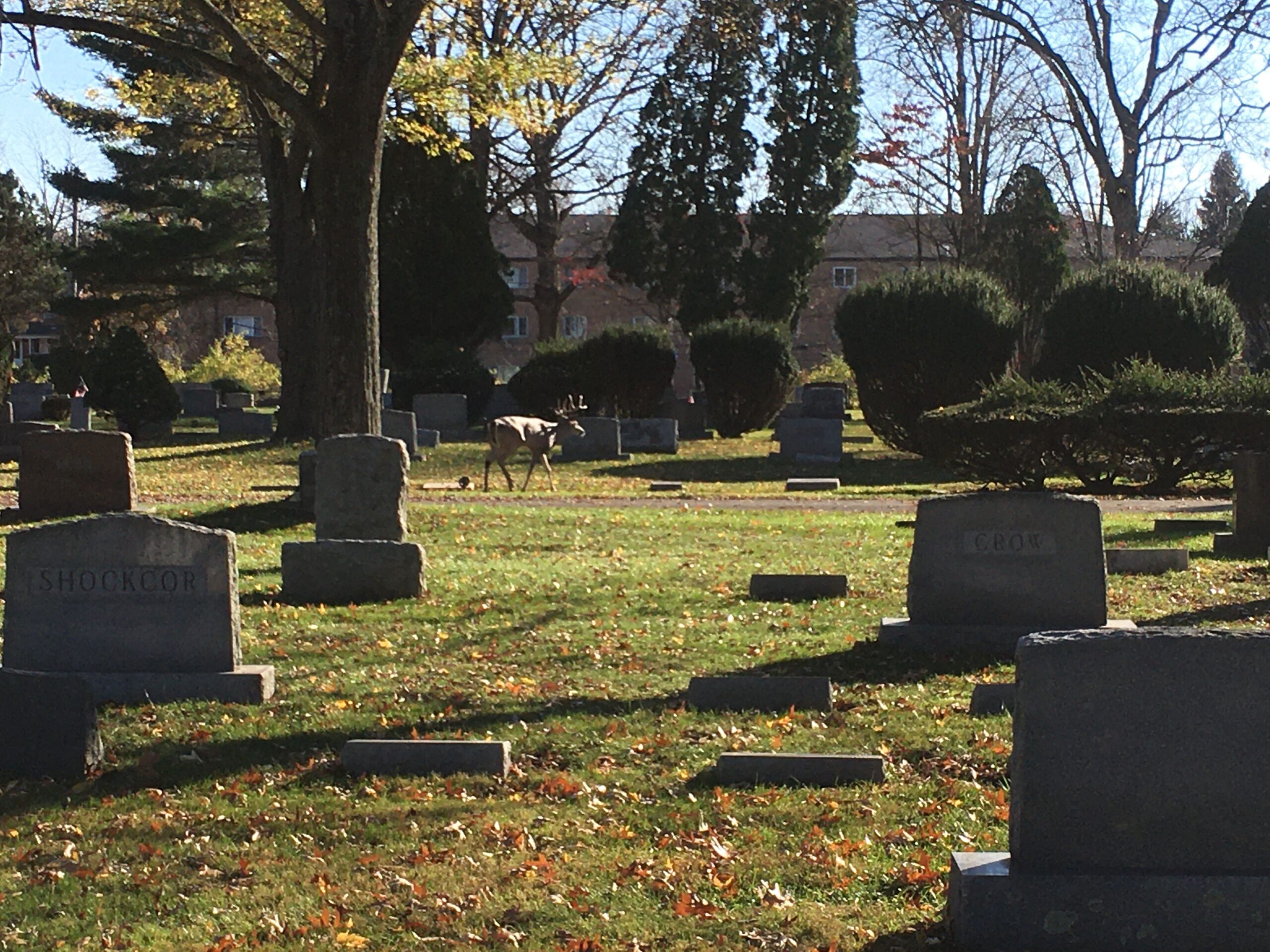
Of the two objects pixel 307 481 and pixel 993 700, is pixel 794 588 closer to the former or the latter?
pixel 993 700

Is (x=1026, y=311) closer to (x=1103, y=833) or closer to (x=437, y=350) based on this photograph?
(x=437, y=350)

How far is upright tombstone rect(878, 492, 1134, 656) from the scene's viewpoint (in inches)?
Answer: 393

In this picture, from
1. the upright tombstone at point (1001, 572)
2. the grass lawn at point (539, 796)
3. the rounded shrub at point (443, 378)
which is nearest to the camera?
the grass lawn at point (539, 796)

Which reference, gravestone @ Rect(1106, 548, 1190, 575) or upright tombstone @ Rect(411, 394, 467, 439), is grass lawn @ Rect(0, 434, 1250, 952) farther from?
upright tombstone @ Rect(411, 394, 467, 439)

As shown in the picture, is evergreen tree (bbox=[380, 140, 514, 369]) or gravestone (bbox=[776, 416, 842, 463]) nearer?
gravestone (bbox=[776, 416, 842, 463])

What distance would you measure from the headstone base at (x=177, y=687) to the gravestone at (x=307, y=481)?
9.58 m

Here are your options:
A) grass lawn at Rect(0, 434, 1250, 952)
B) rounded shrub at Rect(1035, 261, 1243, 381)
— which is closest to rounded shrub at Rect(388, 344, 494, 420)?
rounded shrub at Rect(1035, 261, 1243, 381)

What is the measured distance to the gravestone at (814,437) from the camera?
30188 millimetres

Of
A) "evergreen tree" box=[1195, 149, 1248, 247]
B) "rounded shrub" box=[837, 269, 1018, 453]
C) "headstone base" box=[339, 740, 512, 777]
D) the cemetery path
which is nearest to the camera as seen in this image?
"headstone base" box=[339, 740, 512, 777]

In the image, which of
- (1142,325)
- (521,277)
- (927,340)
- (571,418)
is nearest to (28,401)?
(571,418)

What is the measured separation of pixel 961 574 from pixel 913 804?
350 cm

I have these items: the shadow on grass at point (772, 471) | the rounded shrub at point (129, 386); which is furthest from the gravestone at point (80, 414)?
the shadow on grass at point (772, 471)

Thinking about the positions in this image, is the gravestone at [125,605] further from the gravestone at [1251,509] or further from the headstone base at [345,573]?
the gravestone at [1251,509]

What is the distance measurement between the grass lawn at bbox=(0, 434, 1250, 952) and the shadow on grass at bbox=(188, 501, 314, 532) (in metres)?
4.74
